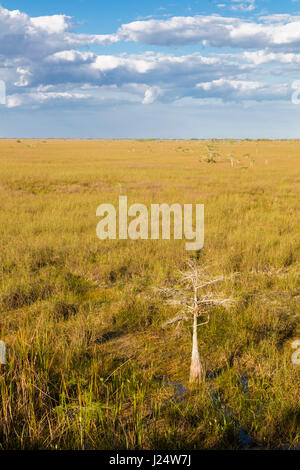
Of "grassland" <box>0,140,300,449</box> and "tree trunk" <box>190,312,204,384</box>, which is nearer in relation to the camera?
"grassland" <box>0,140,300,449</box>

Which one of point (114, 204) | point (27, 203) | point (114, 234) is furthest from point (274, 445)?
point (27, 203)

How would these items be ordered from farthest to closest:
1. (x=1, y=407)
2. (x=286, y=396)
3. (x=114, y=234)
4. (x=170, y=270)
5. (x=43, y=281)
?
(x=114, y=234) < (x=170, y=270) < (x=43, y=281) < (x=286, y=396) < (x=1, y=407)

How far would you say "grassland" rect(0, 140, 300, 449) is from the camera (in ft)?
11.0

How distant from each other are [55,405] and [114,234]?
8.17m

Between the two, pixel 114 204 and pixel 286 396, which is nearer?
pixel 286 396

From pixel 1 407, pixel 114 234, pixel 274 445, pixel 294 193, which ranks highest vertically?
pixel 294 193

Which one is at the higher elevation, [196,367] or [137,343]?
[196,367]

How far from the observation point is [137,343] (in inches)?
213

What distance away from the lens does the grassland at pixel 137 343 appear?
11.0 ft

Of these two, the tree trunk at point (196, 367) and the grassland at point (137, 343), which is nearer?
the grassland at point (137, 343)

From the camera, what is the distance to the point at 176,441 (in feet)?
10.4

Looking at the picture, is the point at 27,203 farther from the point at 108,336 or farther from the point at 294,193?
the point at 294,193

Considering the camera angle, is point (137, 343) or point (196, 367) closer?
point (196, 367)
